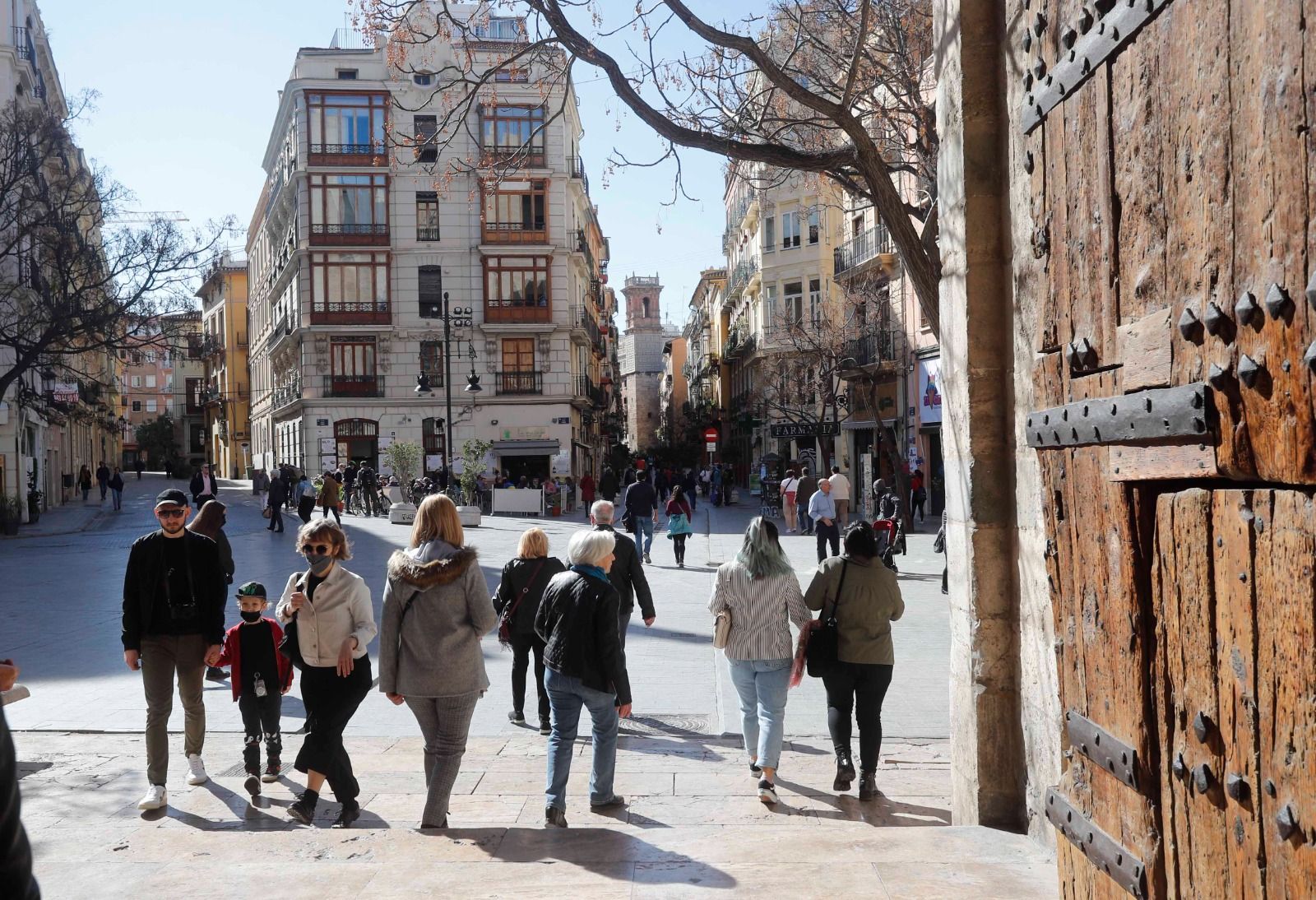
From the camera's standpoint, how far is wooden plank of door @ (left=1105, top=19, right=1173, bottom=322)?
2234 millimetres

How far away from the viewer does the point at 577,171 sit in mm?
48438

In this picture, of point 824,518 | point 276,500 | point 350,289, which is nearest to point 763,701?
point 824,518

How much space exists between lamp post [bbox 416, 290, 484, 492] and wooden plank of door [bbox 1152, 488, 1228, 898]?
27500 mm

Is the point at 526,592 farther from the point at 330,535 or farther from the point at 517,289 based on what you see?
the point at 517,289

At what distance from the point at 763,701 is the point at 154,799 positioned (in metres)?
3.14

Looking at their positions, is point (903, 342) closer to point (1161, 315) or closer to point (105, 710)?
point (105, 710)

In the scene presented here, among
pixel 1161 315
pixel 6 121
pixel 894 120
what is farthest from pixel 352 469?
pixel 1161 315

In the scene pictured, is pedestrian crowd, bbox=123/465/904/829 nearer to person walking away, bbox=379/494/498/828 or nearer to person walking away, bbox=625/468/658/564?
person walking away, bbox=379/494/498/828

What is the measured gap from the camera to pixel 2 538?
85.6 ft

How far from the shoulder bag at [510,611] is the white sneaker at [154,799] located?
7.59 ft

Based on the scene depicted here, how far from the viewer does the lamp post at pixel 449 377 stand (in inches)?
1201

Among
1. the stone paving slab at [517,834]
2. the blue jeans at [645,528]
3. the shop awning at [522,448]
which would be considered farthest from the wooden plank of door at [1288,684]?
the shop awning at [522,448]

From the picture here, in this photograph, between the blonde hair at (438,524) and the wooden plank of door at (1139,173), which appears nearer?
the wooden plank of door at (1139,173)

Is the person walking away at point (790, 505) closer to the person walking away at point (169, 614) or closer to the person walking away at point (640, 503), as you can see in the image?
the person walking away at point (640, 503)
